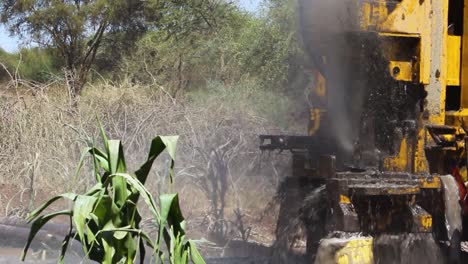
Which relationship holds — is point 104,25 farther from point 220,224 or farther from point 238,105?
point 220,224

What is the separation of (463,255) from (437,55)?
5.63 ft

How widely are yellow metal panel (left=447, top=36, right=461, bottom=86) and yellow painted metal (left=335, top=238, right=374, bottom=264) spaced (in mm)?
1908

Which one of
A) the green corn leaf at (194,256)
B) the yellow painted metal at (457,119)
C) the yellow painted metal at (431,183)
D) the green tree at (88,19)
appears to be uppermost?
the green tree at (88,19)

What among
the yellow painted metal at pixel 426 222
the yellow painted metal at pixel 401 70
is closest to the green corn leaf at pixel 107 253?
the yellow painted metal at pixel 426 222

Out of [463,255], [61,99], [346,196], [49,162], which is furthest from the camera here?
[61,99]

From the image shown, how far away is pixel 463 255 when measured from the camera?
20.6ft

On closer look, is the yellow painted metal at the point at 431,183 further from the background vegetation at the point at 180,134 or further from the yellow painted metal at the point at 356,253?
the background vegetation at the point at 180,134

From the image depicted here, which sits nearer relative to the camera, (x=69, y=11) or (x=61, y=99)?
(x=61, y=99)

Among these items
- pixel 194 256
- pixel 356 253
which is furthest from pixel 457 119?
pixel 194 256

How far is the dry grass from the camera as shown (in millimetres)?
10344

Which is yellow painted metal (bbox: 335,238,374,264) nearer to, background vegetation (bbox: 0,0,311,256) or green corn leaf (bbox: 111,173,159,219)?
green corn leaf (bbox: 111,173,159,219)

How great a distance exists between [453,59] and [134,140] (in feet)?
17.7

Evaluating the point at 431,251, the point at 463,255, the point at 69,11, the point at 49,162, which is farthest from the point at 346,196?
the point at 69,11

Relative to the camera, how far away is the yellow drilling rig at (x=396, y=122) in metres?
5.92
